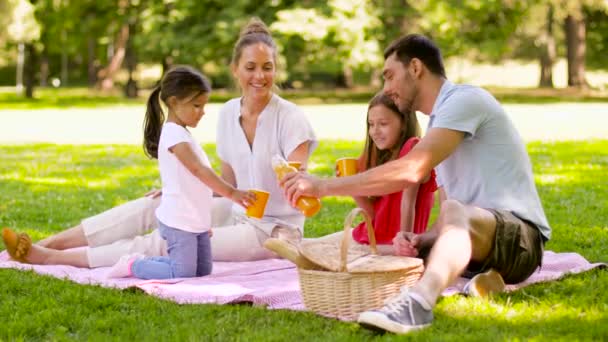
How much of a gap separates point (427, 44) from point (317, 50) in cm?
2228

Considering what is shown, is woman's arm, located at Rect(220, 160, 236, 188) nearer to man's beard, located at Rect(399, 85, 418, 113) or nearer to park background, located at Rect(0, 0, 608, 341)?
park background, located at Rect(0, 0, 608, 341)

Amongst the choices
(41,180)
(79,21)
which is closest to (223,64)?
(79,21)

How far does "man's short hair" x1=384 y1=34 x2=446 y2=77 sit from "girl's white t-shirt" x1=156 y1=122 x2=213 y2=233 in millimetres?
1376

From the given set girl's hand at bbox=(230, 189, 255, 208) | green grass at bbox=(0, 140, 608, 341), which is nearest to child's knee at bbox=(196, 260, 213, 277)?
girl's hand at bbox=(230, 189, 255, 208)

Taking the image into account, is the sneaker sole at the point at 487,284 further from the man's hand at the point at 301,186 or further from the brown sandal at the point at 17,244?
the brown sandal at the point at 17,244

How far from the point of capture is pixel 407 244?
4707 mm

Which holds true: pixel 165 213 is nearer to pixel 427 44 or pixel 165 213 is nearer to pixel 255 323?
pixel 255 323

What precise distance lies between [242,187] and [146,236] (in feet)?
2.25

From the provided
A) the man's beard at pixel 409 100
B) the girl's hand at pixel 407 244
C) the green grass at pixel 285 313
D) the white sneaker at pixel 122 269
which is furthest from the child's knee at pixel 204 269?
the man's beard at pixel 409 100

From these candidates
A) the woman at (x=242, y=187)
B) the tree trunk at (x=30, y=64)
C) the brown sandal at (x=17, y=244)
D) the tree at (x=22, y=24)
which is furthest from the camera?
the tree trunk at (x=30, y=64)

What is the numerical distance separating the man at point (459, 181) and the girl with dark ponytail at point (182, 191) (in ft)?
3.59

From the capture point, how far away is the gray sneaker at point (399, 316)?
152 inches

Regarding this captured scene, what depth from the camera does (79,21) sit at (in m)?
33.3

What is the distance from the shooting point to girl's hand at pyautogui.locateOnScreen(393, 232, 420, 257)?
4.71m
